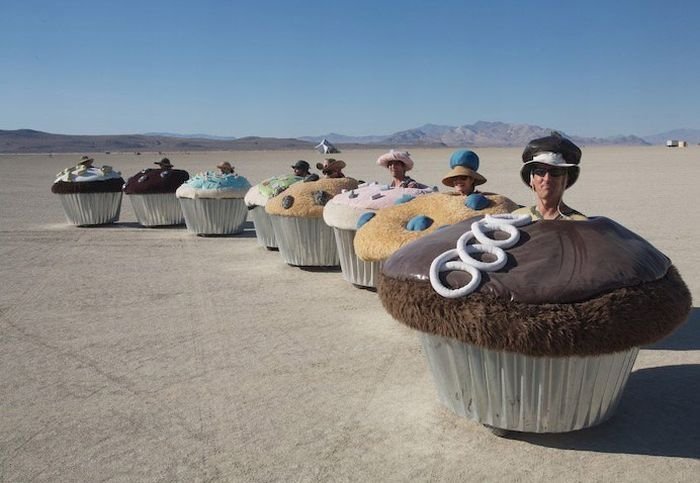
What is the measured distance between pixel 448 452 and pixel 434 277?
923mm

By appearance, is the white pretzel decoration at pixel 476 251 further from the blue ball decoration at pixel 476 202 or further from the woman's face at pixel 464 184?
the woman's face at pixel 464 184

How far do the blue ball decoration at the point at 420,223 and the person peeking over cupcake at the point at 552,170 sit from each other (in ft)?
5.65

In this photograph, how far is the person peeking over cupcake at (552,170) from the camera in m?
3.93

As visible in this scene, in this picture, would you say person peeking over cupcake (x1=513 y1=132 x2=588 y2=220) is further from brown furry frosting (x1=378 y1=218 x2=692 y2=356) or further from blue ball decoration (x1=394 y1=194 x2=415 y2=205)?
blue ball decoration (x1=394 y1=194 x2=415 y2=205)

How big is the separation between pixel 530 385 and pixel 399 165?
4193 mm

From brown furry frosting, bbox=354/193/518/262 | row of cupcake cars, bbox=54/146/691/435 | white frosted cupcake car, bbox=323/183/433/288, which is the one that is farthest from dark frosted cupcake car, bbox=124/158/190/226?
row of cupcake cars, bbox=54/146/691/435

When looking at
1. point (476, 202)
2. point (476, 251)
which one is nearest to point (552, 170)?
point (476, 251)

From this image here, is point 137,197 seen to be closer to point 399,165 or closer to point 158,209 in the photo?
point 158,209

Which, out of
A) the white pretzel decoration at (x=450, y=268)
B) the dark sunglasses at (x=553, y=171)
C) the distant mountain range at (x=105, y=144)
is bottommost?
the distant mountain range at (x=105, y=144)

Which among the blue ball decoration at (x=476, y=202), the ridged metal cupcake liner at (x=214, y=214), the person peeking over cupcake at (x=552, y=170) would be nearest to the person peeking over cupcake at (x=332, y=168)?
the ridged metal cupcake liner at (x=214, y=214)

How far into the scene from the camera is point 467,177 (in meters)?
5.87

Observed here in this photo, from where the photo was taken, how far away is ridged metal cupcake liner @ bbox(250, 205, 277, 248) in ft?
33.9

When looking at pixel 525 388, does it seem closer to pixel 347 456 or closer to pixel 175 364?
pixel 347 456

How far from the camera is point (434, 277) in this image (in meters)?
3.68
